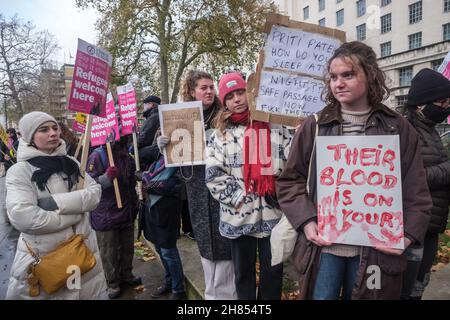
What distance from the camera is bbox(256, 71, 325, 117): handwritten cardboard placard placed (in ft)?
7.56

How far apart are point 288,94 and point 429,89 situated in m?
1.00

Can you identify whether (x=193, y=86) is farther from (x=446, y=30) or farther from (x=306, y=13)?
(x=306, y=13)

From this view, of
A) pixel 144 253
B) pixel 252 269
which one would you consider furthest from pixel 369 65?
pixel 144 253

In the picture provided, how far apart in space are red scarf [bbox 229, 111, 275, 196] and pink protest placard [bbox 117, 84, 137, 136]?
193 centimetres

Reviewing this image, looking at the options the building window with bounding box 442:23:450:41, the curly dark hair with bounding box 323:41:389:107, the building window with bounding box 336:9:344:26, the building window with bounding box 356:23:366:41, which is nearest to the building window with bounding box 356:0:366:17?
the building window with bounding box 356:23:366:41

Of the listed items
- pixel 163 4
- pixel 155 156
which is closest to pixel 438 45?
pixel 163 4

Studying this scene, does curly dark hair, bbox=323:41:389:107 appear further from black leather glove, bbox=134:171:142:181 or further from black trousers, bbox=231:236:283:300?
black leather glove, bbox=134:171:142:181

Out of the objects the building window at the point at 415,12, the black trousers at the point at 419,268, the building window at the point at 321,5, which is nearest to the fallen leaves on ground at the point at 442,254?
the black trousers at the point at 419,268

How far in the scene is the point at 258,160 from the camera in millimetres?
2201

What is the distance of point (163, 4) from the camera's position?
16.6m

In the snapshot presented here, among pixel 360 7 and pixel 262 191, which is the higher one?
pixel 360 7
